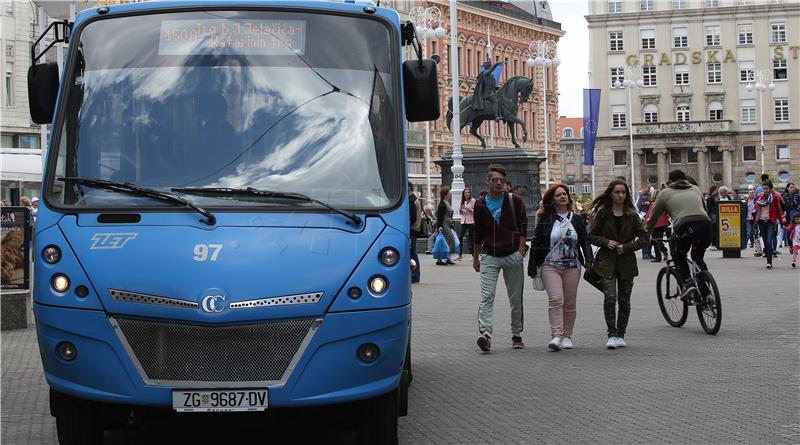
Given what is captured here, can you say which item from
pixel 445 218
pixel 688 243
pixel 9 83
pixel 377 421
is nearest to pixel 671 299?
pixel 688 243

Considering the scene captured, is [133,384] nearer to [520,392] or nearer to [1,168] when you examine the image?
[520,392]

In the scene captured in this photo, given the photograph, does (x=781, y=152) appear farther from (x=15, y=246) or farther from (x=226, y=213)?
(x=226, y=213)

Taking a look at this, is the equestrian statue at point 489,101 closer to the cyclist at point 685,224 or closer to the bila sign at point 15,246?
the bila sign at point 15,246

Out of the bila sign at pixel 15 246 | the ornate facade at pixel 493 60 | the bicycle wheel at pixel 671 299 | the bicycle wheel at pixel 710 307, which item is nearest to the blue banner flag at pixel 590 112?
the ornate facade at pixel 493 60

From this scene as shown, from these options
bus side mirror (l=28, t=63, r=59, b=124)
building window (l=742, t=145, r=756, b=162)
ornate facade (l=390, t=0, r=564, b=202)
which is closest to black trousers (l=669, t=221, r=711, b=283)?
bus side mirror (l=28, t=63, r=59, b=124)

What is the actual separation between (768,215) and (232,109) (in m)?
21.1

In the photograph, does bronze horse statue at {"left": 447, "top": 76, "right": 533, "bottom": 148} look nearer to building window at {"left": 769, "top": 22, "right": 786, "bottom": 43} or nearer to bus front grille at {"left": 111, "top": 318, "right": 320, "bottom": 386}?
bus front grille at {"left": 111, "top": 318, "right": 320, "bottom": 386}

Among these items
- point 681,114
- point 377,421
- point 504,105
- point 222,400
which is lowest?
point 377,421

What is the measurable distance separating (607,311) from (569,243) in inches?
33.2

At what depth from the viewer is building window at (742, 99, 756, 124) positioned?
11456 centimetres

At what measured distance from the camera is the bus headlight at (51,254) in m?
7.19

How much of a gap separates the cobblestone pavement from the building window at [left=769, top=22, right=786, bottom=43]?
335 ft

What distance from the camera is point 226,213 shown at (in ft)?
24.0

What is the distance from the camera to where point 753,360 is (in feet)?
38.9
